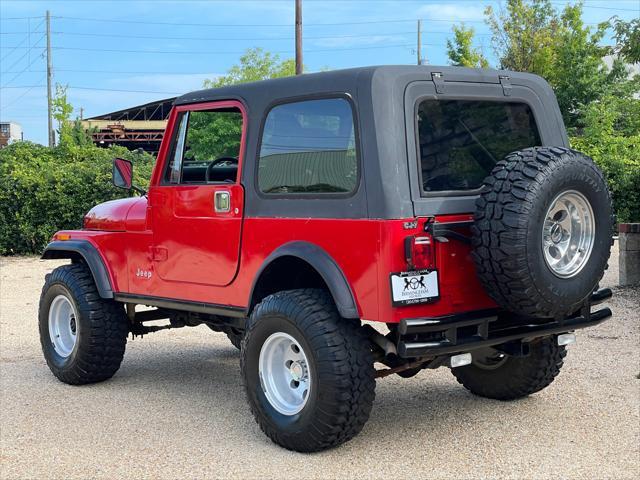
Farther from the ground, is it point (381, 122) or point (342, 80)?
point (342, 80)

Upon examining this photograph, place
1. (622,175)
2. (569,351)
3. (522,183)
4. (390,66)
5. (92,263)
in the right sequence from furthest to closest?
(622,175)
(569,351)
(92,263)
(390,66)
(522,183)

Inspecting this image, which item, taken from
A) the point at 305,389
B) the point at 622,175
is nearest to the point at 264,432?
the point at 305,389

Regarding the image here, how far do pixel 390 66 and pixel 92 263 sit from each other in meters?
2.99

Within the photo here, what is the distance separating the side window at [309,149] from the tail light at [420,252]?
46cm

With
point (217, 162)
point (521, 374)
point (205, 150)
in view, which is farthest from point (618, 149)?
point (217, 162)

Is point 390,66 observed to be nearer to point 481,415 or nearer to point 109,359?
point 481,415

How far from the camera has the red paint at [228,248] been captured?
4375 mm

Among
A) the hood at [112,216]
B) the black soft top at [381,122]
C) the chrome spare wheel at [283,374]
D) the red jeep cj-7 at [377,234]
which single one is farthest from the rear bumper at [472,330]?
the hood at [112,216]

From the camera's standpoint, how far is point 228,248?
527cm

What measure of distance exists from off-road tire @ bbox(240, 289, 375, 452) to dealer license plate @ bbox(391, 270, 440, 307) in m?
0.44

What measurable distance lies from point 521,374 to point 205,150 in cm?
267

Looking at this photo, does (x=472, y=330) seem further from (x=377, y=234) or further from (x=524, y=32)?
(x=524, y=32)

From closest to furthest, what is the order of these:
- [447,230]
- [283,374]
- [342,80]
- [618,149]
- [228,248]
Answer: [447,230] → [342,80] → [283,374] → [228,248] → [618,149]

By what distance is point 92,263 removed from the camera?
6422 mm
